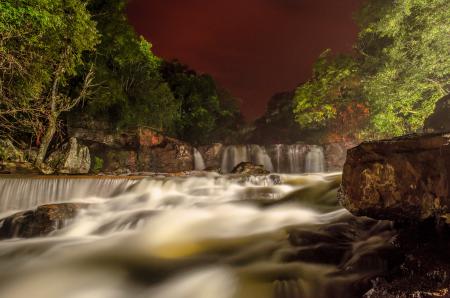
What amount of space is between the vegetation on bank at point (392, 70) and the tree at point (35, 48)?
13383 mm

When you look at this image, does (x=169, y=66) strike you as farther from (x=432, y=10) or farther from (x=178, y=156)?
(x=432, y=10)

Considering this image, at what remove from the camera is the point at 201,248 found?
18.6 feet

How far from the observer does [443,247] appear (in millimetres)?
3477

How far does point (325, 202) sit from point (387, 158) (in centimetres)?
405

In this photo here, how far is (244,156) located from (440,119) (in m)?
15.2

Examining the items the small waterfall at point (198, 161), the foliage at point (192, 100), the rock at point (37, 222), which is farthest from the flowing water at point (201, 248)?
the foliage at point (192, 100)

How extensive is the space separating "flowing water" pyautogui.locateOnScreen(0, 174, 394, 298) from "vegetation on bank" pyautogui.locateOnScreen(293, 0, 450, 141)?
24.4ft

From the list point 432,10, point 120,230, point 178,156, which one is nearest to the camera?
point 120,230

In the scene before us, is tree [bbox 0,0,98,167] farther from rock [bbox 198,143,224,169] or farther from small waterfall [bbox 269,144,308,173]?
small waterfall [bbox 269,144,308,173]

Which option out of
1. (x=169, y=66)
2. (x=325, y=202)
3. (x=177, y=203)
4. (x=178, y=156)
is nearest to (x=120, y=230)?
(x=177, y=203)

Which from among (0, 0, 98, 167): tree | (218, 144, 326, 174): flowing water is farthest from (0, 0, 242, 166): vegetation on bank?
(218, 144, 326, 174): flowing water

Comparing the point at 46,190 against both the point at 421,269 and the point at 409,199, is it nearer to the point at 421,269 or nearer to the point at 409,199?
the point at 409,199

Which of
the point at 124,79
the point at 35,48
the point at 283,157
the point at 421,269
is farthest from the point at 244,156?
the point at 421,269

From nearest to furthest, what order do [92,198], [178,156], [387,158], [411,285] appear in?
[411,285] < [387,158] < [92,198] < [178,156]
